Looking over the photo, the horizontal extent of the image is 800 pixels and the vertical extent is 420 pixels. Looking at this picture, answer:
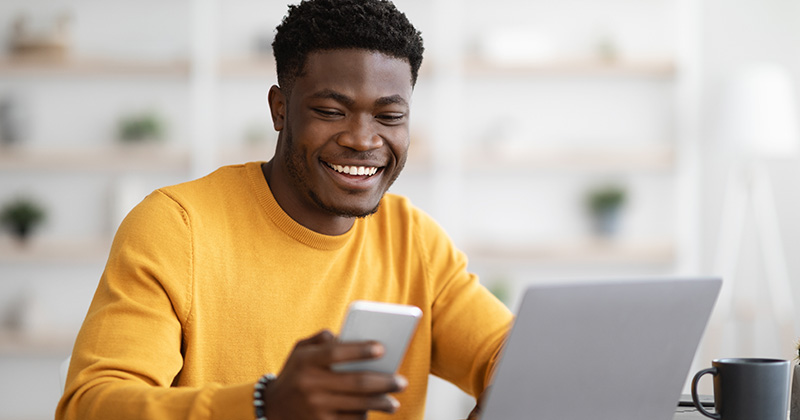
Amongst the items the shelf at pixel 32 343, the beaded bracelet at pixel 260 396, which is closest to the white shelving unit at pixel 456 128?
the shelf at pixel 32 343

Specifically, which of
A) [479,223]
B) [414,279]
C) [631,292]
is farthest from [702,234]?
[631,292]

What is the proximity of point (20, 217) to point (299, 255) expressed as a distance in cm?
298

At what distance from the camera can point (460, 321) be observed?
4.88 feet

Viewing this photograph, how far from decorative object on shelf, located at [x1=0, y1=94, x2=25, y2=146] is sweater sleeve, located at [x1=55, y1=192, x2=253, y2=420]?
9.83 ft

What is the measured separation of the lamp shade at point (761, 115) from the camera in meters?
3.63

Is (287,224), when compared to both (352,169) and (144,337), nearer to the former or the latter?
(352,169)

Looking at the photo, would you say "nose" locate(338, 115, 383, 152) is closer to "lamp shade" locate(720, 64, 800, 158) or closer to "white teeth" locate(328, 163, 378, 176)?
"white teeth" locate(328, 163, 378, 176)

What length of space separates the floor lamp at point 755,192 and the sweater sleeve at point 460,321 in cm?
252

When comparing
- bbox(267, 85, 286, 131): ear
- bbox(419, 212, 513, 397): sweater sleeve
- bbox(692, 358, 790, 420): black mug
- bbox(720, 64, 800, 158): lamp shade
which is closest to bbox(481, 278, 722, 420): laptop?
bbox(692, 358, 790, 420): black mug

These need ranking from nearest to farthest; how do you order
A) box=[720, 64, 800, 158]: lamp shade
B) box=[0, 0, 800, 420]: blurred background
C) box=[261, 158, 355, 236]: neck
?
box=[261, 158, 355, 236]: neck < box=[720, 64, 800, 158]: lamp shade < box=[0, 0, 800, 420]: blurred background

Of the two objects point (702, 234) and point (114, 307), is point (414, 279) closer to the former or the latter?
point (114, 307)

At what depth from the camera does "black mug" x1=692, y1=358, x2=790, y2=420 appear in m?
1.06

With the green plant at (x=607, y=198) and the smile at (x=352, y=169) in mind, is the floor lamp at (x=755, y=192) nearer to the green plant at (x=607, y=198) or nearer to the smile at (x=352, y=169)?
the green plant at (x=607, y=198)

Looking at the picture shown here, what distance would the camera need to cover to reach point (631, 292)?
903 mm
